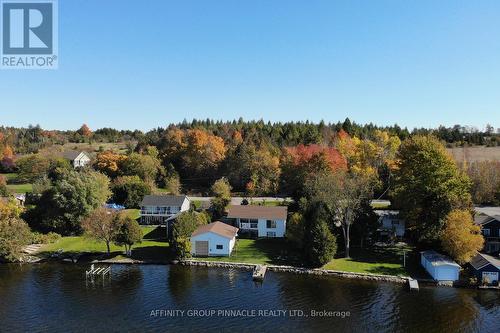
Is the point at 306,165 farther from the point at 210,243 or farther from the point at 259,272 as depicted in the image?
the point at 259,272

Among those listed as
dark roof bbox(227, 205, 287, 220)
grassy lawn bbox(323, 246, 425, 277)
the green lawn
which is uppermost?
the green lawn

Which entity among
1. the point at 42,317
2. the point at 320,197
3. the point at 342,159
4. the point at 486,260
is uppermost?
the point at 342,159

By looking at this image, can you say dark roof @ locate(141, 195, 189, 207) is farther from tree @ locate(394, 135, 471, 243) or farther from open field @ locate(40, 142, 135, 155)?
open field @ locate(40, 142, 135, 155)

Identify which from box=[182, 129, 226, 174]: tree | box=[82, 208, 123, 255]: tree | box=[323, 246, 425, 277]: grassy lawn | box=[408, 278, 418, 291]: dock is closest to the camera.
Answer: box=[408, 278, 418, 291]: dock

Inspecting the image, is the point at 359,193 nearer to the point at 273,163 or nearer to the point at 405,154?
the point at 405,154

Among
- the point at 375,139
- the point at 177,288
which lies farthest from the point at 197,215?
the point at 375,139

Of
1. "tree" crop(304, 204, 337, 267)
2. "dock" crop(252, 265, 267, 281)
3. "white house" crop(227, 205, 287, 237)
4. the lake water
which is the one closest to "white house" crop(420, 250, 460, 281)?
the lake water
